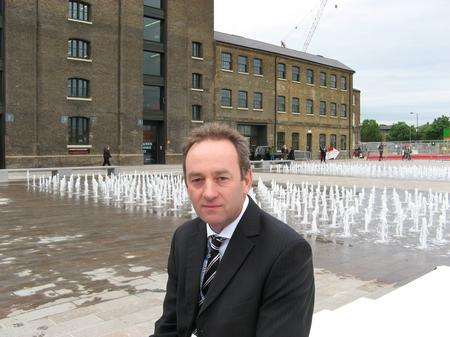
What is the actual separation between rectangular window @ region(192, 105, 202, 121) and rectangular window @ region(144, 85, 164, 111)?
3.42 meters

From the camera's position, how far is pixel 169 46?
3909 cm

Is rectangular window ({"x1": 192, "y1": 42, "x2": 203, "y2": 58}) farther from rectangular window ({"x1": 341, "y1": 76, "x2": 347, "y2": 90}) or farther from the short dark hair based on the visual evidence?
the short dark hair

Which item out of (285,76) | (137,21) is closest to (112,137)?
(137,21)

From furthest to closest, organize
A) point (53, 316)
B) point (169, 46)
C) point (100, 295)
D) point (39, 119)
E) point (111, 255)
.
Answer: point (169, 46)
point (39, 119)
point (111, 255)
point (100, 295)
point (53, 316)

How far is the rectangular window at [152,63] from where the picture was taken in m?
38.6

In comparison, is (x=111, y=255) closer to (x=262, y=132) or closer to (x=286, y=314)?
(x=286, y=314)

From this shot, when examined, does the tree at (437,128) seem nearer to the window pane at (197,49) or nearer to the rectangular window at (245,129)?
the rectangular window at (245,129)

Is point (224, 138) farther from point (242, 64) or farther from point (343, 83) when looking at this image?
point (343, 83)

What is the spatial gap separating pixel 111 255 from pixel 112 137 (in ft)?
94.0

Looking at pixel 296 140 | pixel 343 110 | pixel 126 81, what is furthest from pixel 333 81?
pixel 126 81

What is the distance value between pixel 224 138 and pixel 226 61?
4308cm

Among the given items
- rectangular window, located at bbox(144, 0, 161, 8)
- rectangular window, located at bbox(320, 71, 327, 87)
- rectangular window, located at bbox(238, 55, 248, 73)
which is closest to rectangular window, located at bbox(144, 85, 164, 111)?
rectangular window, located at bbox(144, 0, 161, 8)

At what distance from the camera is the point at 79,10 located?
112 ft

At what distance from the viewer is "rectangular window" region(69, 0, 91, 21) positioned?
33750 mm
